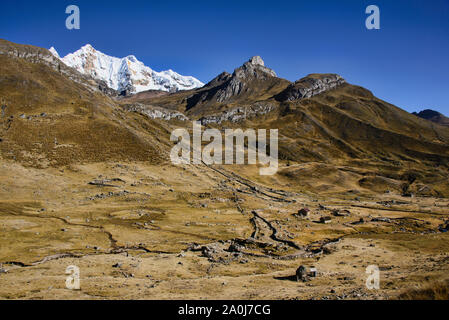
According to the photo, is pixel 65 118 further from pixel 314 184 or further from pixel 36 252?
pixel 314 184

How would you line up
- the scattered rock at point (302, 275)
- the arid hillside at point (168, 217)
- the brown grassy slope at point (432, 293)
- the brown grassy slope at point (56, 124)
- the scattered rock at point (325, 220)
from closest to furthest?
1. the brown grassy slope at point (432, 293)
2. the arid hillside at point (168, 217)
3. the scattered rock at point (302, 275)
4. the scattered rock at point (325, 220)
5. the brown grassy slope at point (56, 124)

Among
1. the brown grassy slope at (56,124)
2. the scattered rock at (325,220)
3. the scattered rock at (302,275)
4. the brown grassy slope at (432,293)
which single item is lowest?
the scattered rock at (302,275)

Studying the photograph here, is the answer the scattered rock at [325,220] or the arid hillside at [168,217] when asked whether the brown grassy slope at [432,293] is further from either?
the scattered rock at [325,220]

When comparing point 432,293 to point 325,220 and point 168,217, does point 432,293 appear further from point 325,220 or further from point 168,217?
point 168,217

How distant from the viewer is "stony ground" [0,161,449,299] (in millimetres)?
30500

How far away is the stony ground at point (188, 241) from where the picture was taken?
30500 millimetres

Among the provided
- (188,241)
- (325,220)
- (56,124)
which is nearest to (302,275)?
(188,241)

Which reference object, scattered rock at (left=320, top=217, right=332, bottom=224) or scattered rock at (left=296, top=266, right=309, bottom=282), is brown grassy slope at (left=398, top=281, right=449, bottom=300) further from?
scattered rock at (left=320, top=217, right=332, bottom=224)

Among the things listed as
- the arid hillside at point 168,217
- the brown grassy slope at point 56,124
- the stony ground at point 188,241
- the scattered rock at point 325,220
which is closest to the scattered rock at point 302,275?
the stony ground at point 188,241

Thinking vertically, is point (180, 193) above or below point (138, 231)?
above

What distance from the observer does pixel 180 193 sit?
355ft

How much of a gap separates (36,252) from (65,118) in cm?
12531

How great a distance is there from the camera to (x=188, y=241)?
56.7 metres
